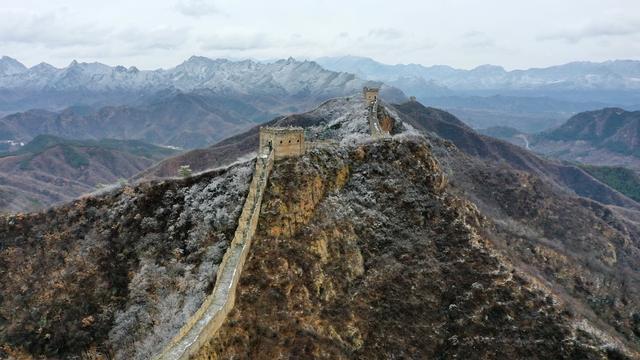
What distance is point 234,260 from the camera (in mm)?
50656

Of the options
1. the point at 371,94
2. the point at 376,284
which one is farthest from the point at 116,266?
the point at 371,94

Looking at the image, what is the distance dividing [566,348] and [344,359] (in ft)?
72.2

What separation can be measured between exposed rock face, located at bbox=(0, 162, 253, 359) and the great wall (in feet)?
7.40

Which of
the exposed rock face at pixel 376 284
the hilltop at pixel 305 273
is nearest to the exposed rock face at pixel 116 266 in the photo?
the hilltop at pixel 305 273

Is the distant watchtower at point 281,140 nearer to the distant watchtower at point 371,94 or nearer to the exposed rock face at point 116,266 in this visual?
the exposed rock face at point 116,266

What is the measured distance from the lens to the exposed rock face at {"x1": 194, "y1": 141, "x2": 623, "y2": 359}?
49500 mm

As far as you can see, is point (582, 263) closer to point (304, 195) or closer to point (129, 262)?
point (304, 195)

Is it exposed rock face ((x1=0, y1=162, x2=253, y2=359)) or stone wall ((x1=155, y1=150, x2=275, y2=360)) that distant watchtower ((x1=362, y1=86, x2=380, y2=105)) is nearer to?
exposed rock face ((x1=0, y1=162, x2=253, y2=359))

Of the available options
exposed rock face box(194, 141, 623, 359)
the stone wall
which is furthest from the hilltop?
the stone wall

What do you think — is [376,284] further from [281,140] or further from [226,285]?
[281,140]

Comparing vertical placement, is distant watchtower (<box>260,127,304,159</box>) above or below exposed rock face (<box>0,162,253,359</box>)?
above

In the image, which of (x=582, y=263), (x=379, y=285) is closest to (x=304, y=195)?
(x=379, y=285)

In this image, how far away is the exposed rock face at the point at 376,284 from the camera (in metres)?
49.5

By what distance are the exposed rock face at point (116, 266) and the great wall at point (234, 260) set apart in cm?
225
